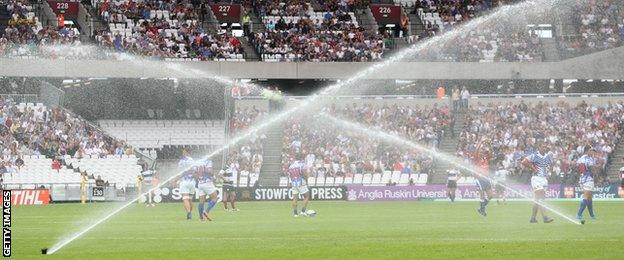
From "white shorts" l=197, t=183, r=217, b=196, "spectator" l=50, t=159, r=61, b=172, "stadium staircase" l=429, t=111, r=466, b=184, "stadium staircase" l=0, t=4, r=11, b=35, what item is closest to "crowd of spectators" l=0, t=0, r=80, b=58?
"stadium staircase" l=0, t=4, r=11, b=35

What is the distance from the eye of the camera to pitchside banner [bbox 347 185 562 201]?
57.2 m

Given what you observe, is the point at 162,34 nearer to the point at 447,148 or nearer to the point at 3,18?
the point at 3,18

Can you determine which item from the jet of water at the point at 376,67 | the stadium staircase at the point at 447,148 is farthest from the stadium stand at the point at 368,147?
the jet of water at the point at 376,67

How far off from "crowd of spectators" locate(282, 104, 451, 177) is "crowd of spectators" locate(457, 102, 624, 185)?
6.76 feet

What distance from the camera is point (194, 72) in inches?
2702

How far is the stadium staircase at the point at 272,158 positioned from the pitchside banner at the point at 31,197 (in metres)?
11.6

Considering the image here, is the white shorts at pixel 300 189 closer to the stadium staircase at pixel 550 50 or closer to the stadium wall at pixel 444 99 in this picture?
the stadium wall at pixel 444 99

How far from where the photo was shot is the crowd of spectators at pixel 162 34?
→ 226 ft

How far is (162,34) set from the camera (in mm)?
70000

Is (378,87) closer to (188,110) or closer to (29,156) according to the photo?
(188,110)

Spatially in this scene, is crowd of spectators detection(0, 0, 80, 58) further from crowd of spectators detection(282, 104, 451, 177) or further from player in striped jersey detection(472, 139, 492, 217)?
player in striped jersey detection(472, 139, 492, 217)

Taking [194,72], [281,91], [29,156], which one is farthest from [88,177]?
[281,91]

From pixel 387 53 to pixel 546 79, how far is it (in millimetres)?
9855

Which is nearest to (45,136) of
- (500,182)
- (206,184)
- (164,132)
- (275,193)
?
(164,132)
